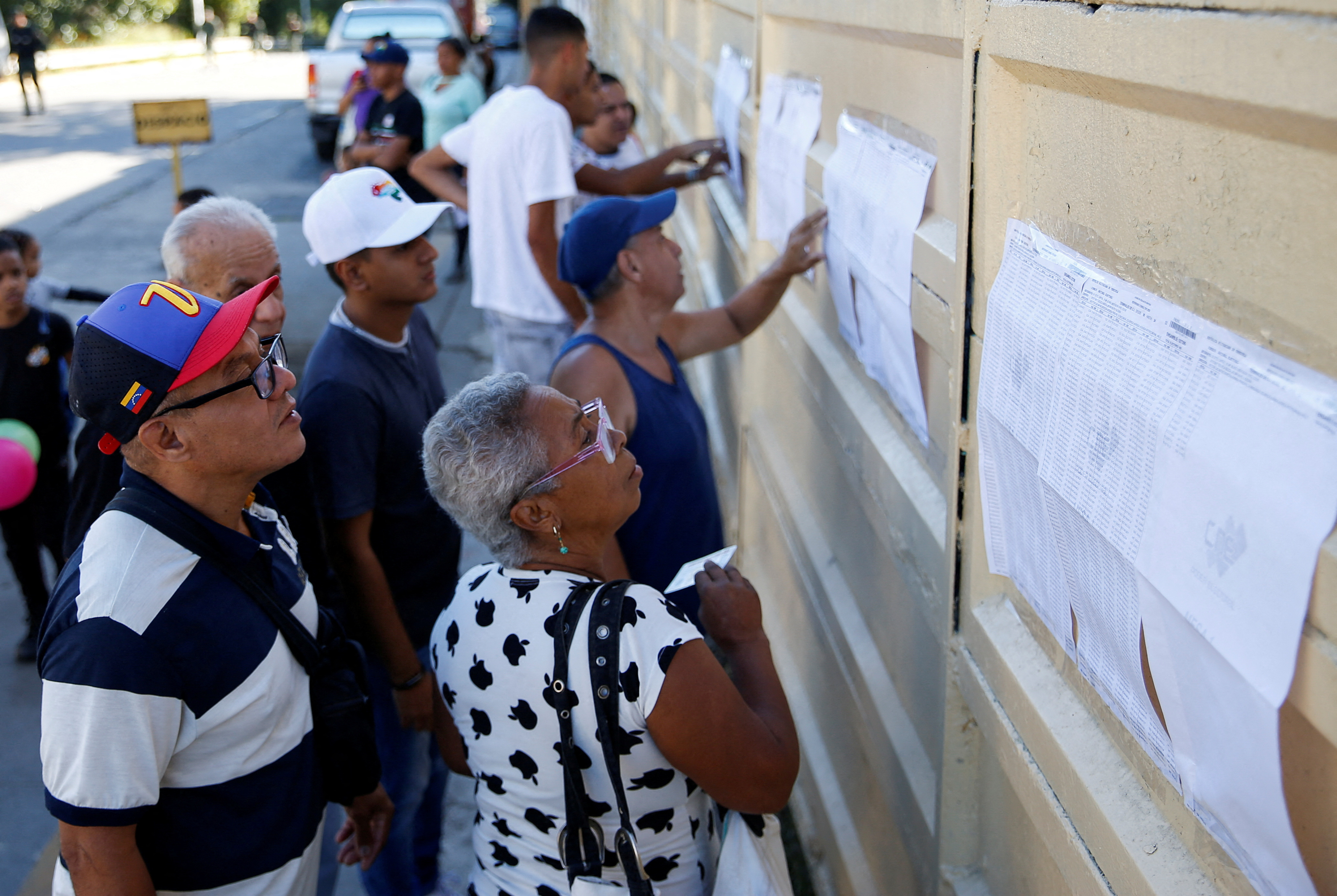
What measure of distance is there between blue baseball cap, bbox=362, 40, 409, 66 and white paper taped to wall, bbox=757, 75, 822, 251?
5.97 m

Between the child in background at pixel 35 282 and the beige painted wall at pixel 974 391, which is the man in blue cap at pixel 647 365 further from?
the child in background at pixel 35 282

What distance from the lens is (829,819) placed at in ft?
9.29

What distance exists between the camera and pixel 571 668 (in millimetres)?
1726

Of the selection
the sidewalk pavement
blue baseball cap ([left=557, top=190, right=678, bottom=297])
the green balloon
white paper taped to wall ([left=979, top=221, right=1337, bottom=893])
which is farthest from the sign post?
the sidewalk pavement

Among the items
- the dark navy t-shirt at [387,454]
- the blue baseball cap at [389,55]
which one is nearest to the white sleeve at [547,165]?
the dark navy t-shirt at [387,454]

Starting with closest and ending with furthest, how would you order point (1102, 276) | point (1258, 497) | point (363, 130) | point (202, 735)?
point (1258, 497), point (1102, 276), point (202, 735), point (363, 130)

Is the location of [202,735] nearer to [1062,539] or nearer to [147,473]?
[147,473]

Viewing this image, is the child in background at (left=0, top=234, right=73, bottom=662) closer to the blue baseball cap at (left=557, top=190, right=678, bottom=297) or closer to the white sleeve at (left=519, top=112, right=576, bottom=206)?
the white sleeve at (left=519, top=112, right=576, bottom=206)

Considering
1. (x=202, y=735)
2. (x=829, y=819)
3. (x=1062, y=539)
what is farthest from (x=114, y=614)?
(x=829, y=819)

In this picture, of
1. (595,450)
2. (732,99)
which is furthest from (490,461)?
(732,99)

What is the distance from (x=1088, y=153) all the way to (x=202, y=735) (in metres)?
1.54

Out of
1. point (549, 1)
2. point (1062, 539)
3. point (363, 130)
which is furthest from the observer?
point (549, 1)

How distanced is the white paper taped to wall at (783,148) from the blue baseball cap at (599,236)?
1.17 feet

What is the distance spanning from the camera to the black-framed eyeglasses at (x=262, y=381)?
5.89 feet
